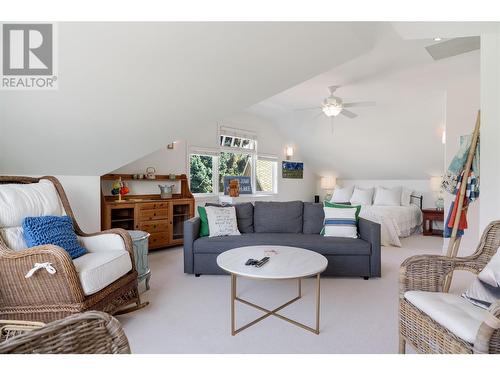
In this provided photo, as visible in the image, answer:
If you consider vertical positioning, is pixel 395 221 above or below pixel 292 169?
below

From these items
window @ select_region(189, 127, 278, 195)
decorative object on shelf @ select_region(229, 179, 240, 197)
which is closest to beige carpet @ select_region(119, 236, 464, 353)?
window @ select_region(189, 127, 278, 195)

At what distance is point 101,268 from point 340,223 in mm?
2520

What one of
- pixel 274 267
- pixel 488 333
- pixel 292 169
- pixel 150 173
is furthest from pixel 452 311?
pixel 292 169

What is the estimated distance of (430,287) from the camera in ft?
5.48

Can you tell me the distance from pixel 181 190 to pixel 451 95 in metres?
4.33

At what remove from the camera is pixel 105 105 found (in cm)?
267

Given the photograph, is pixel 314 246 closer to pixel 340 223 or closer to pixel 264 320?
pixel 340 223

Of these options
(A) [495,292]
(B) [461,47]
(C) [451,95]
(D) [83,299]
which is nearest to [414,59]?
(B) [461,47]

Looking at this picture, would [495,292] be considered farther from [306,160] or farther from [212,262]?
[306,160]

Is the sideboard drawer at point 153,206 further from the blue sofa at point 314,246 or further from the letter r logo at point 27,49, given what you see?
the letter r logo at point 27,49

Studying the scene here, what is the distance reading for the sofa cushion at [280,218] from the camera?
3.83 m

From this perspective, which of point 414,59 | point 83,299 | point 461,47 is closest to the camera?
point 83,299

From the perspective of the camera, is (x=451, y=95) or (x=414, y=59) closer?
(x=414, y=59)

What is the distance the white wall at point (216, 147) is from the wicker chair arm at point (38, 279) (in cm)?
238
